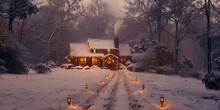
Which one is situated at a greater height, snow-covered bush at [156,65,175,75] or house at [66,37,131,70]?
house at [66,37,131,70]

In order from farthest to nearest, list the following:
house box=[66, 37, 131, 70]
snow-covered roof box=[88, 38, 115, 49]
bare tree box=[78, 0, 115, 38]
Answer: bare tree box=[78, 0, 115, 38], snow-covered roof box=[88, 38, 115, 49], house box=[66, 37, 131, 70]

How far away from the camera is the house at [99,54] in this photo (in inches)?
2970

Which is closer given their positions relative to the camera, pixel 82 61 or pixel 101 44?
pixel 82 61

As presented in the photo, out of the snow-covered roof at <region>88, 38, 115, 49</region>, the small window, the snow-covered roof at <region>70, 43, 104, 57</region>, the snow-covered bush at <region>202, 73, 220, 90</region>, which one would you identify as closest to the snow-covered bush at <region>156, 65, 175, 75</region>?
the snow-covered bush at <region>202, 73, 220, 90</region>

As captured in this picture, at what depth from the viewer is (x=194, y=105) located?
21.0 metres

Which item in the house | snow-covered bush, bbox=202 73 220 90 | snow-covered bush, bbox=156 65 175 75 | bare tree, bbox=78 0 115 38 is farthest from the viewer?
bare tree, bbox=78 0 115 38

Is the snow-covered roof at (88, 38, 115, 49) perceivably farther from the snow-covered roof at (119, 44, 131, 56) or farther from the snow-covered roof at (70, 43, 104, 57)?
the snow-covered roof at (119, 44, 131, 56)

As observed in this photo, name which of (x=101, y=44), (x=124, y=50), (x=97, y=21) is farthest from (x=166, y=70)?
(x=97, y=21)

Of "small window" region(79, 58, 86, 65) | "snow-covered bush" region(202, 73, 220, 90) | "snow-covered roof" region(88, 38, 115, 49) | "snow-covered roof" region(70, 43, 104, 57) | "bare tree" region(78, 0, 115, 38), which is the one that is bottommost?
"snow-covered bush" region(202, 73, 220, 90)

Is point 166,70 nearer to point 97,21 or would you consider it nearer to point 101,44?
point 101,44

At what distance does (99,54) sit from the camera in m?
77.0

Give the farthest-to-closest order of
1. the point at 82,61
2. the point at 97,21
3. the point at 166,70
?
the point at 97,21
the point at 82,61
the point at 166,70

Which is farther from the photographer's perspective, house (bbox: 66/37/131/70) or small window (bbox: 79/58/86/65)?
house (bbox: 66/37/131/70)

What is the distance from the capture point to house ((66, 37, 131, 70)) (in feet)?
248
